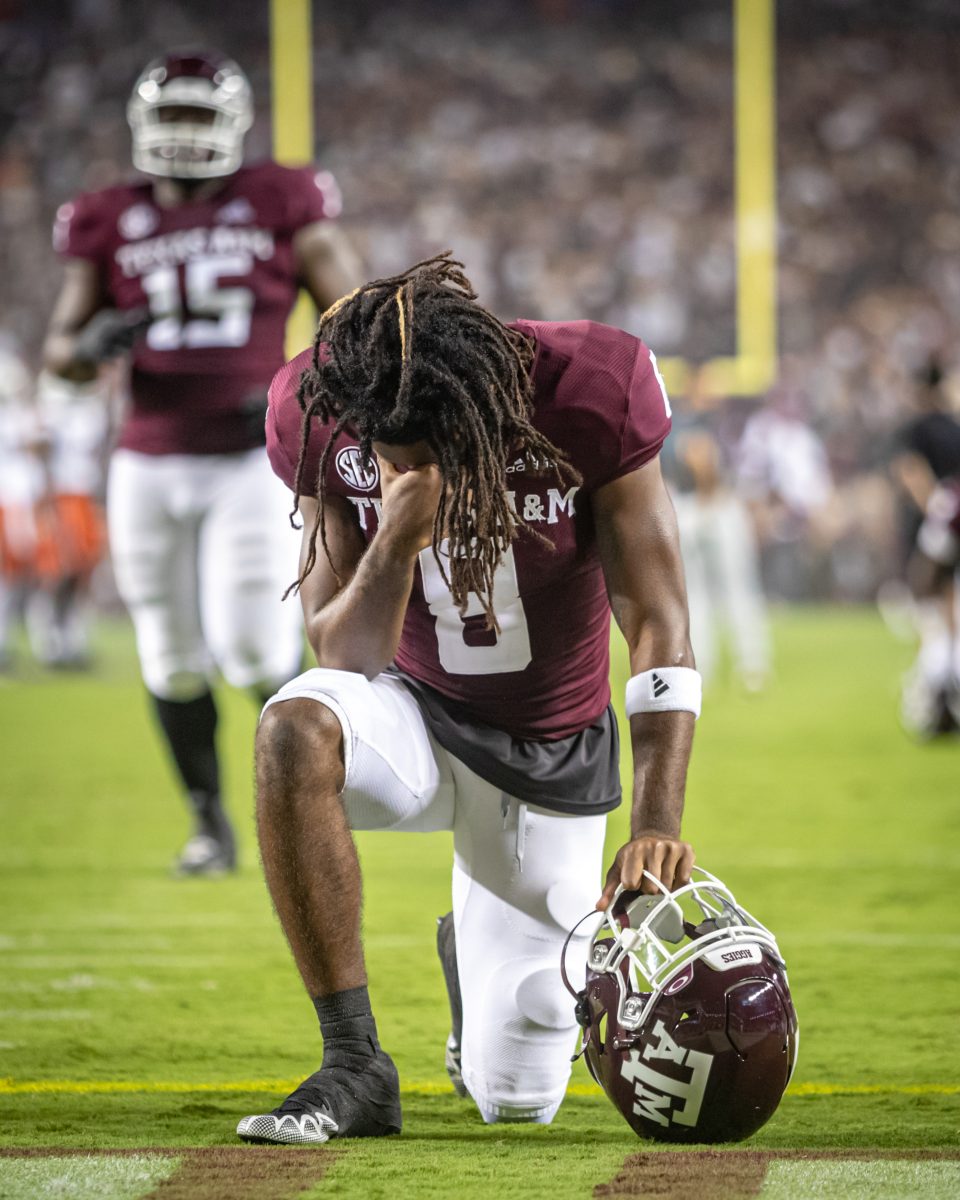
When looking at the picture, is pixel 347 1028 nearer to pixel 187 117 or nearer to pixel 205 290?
pixel 205 290

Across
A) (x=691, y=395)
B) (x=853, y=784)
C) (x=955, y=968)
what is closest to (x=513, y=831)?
(x=955, y=968)

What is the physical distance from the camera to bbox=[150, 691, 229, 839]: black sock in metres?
4.04

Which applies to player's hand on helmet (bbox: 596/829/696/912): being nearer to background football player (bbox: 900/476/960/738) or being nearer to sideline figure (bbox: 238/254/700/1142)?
sideline figure (bbox: 238/254/700/1142)

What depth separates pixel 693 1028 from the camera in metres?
1.94

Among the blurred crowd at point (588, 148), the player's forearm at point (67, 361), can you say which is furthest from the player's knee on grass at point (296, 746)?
the blurred crowd at point (588, 148)

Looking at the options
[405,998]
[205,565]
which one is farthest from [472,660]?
[205,565]

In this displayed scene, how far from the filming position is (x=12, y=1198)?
172 centimetres

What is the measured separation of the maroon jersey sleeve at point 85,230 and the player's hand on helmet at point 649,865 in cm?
252

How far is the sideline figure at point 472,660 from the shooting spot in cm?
208

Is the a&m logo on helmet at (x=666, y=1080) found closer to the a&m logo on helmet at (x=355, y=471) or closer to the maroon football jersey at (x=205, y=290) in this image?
the a&m logo on helmet at (x=355, y=471)

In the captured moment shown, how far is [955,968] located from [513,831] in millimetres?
1157

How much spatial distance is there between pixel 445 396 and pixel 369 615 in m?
0.31

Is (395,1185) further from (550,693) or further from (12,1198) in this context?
(550,693)

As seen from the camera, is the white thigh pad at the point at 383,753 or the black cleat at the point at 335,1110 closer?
the black cleat at the point at 335,1110
